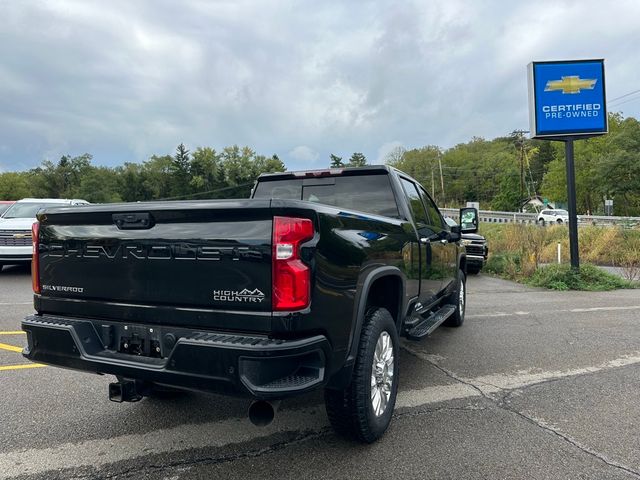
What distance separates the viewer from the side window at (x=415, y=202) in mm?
4664

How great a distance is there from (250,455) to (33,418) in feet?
5.80

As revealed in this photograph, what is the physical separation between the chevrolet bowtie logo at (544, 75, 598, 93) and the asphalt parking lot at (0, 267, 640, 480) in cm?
742

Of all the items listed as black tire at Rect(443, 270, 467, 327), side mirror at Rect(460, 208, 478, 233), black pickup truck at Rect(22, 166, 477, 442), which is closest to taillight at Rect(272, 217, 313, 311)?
black pickup truck at Rect(22, 166, 477, 442)

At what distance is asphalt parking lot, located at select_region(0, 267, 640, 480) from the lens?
9.41 ft

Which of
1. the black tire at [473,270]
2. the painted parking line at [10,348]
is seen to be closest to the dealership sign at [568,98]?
the black tire at [473,270]

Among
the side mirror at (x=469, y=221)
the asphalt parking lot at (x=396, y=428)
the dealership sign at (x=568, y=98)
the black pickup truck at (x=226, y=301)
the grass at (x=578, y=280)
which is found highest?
the dealership sign at (x=568, y=98)

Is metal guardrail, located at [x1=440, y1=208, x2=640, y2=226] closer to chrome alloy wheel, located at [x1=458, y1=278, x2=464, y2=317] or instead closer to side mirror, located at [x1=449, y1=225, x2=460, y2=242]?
chrome alloy wheel, located at [x1=458, y1=278, x2=464, y2=317]

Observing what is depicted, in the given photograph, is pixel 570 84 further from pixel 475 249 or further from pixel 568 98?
pixel 475 249

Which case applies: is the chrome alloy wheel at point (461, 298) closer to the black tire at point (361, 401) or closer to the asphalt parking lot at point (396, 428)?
the asphalt parking lot at point (396, 428)

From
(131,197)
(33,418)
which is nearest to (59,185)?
(131,197)

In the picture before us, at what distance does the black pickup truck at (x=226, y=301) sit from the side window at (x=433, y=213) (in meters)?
2.01

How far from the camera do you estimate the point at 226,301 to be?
252 cm

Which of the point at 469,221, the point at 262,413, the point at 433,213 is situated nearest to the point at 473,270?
the point at 469,221

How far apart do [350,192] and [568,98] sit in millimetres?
8713
